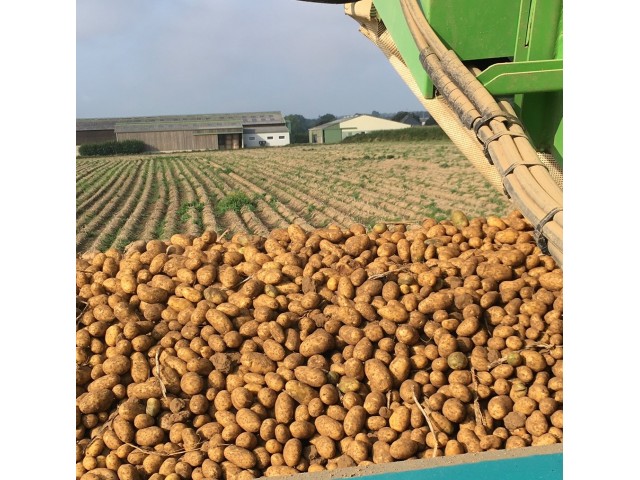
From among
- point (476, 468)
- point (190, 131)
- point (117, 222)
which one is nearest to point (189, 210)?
point (117, 222)

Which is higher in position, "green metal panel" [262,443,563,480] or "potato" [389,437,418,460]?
"green metal panel" [262,443,563,480]

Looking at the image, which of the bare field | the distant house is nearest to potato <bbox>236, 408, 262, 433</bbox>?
the bare field

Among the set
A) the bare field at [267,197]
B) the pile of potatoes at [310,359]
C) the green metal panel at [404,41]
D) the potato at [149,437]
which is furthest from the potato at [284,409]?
the bare field at [267,197]

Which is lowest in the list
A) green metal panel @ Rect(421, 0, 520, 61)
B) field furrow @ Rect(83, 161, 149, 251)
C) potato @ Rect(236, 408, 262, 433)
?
potato @ Rect(236, 408, 262, 433)

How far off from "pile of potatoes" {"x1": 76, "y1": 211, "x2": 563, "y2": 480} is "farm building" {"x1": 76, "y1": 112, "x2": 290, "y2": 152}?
98.8 ft

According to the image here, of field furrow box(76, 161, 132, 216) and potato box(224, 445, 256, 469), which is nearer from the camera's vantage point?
potato box(224, 445, 256, 469)

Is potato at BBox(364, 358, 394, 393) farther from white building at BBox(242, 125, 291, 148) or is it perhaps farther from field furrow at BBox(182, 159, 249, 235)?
white building at BBox(242, 125, 291, 148)

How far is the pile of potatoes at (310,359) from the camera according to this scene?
2.41 m

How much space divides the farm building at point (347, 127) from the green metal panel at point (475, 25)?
120 feet

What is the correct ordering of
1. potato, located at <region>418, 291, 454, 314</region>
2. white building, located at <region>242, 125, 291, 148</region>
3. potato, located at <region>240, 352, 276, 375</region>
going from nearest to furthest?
potato, located at <region>240, 352, 276, 375</region> → potato, located at <region>418, 291, 454, 314</region> → white building, located at <region>242, 125, 291, 148</region>

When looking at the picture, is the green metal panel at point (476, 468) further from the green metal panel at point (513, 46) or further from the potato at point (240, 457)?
the green metal panel at point (513, 46)

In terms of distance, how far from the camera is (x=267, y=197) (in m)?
12.4

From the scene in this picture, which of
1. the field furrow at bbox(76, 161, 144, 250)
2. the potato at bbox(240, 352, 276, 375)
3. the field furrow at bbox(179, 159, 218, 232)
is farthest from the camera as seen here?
the field furrow at bbox(179, 159, 218, 232)

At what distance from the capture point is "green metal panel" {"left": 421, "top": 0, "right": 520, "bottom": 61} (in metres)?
3.13
